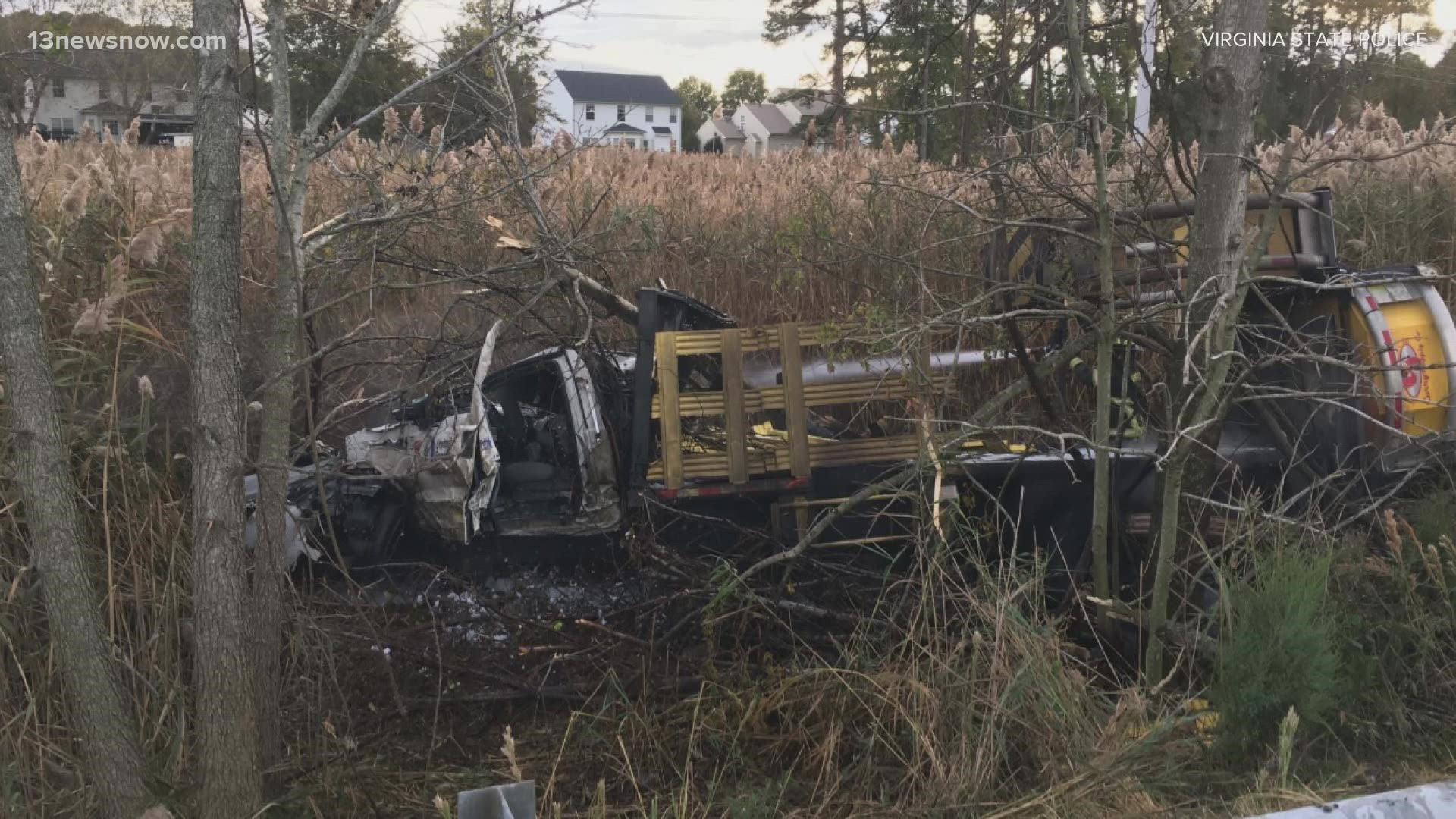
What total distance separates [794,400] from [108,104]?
14744 millimetres

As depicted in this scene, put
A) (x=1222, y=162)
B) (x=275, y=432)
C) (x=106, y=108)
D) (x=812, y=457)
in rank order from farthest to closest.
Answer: (x=106, y=108)
(x=812, y=457)
(x=1222, y=162)
(x=275, y=432)

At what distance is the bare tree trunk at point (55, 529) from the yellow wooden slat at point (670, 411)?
2812 millimetres

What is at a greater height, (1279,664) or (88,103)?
(88,103)

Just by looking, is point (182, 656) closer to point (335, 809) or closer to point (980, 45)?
point (335, 809)

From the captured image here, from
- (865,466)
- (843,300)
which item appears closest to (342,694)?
(865,466)

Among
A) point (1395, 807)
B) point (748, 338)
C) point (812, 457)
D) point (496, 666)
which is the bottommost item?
point (496, 666)

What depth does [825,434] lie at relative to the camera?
650 centimetres

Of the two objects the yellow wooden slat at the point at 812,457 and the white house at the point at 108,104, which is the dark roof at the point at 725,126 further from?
the yellow wooden slat at the point at 812,457

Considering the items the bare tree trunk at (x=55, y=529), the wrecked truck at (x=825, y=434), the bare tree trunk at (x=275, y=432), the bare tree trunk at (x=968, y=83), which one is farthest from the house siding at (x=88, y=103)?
the bare tree trunk at (x=968, y=83)

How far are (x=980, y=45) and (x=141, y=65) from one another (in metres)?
10.3

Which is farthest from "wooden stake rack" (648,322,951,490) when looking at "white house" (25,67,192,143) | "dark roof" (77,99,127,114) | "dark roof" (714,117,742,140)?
"dark roof" (714,117,742,140)

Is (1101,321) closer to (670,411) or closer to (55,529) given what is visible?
(670,411)

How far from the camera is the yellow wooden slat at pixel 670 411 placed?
5.63 m

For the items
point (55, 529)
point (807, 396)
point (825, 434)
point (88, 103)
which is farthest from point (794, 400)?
point (88, 103)
